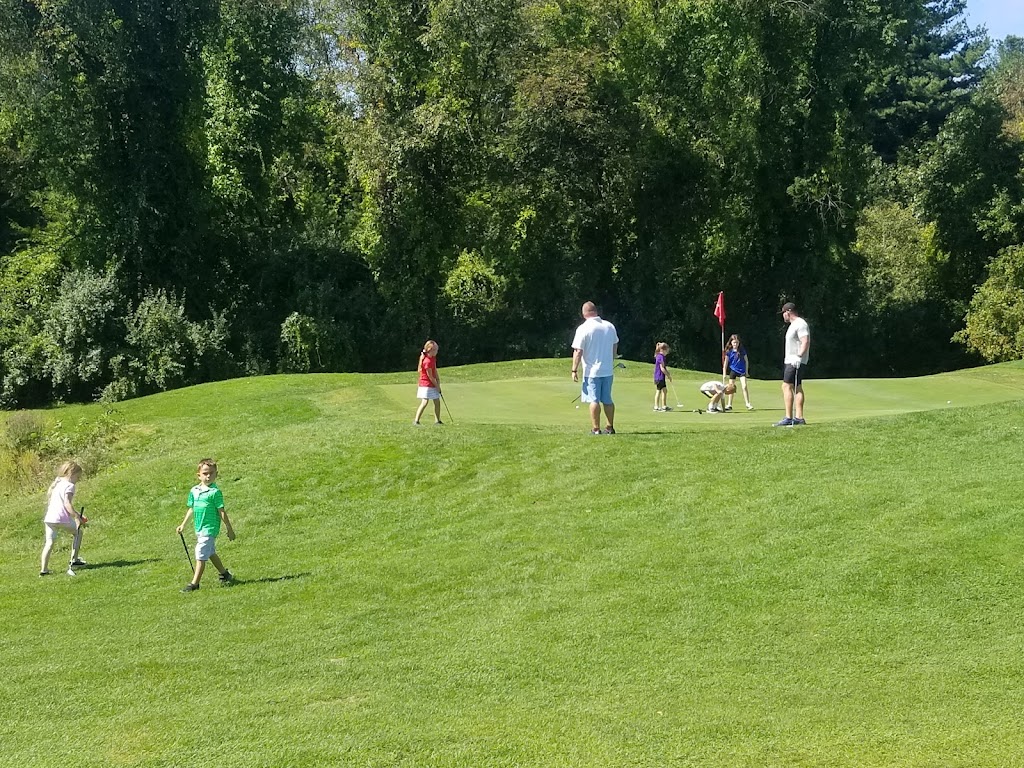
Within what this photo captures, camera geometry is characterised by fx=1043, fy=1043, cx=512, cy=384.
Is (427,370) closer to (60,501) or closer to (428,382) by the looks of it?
(428,382)

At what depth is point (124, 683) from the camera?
338 inches

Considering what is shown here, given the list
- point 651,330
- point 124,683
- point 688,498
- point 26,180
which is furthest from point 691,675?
point 26,180

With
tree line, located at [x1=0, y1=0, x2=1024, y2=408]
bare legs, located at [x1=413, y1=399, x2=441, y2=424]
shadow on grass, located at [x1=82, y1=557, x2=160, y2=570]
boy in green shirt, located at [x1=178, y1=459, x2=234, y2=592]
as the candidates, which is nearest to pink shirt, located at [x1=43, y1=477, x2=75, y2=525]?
shadow on grass, located at [x1=82, y1=557, x2=160, y2=570]

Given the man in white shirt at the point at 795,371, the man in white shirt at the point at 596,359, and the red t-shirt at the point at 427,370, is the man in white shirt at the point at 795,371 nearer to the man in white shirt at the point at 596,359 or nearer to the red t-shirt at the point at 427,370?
the man in white shirt at the point at 596,359

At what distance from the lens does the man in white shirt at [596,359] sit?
615 inches

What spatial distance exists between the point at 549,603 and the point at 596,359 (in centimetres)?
638

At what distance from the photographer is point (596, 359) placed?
15789 millimetres

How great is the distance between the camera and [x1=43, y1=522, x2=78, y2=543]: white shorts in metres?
13.4

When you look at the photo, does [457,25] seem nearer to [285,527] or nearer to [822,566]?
[285,527]

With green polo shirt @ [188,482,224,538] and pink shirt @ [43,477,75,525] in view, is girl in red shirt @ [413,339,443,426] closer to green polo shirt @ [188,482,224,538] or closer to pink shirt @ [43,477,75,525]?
pink shirt @ [43,477,75,525]

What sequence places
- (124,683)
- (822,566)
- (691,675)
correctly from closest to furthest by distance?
(691,675) < (124,683) < (822,566)

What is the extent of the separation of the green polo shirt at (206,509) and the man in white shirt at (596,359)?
5.91 metres

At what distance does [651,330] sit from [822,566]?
3280cm

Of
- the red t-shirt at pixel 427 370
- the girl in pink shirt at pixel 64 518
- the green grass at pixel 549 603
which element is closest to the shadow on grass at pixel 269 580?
the green grass at pixel 549 603
